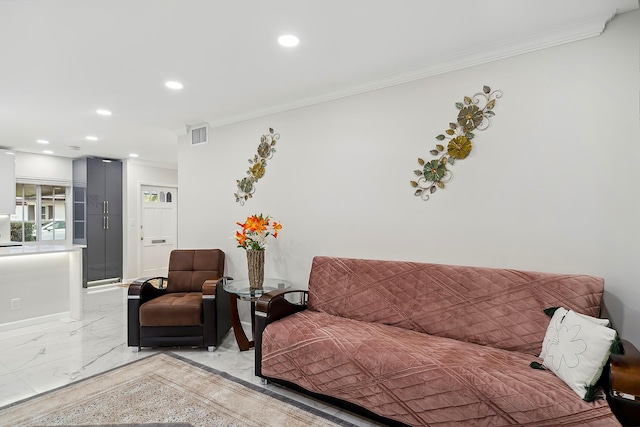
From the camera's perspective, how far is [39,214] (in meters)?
6.46

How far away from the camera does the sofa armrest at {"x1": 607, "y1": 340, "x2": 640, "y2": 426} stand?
1.59 m

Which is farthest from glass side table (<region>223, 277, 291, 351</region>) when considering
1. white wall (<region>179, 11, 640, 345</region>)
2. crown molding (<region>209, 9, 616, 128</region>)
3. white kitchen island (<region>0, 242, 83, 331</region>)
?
white kitchen island (<region>0, 242, 83, 331</region>)

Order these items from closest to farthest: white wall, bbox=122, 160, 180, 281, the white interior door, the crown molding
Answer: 1. the crown molding
2. white wall, bbox=122, 160, 180, 281
3. the white interior door

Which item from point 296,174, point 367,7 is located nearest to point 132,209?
point 296,174

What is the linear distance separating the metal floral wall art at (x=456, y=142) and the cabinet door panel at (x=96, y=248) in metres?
6.21

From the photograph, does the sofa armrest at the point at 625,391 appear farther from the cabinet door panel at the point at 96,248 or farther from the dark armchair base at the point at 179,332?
the cabinet door panel at the point at 96,248

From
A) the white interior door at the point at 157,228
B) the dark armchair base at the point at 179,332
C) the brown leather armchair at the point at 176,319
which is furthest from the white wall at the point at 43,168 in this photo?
the dark armchair base at the point at 179,332

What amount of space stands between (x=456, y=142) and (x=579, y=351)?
159 cm

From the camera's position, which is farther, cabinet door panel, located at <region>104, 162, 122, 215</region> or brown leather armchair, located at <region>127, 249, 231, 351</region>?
cabinet door panel, located at <region>104, 162, 122, 215</region>

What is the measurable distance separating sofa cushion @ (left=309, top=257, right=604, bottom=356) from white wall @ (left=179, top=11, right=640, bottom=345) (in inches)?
7.6

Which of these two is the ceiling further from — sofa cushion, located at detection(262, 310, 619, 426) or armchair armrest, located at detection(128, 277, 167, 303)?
sofa cushion, located at detection(262, 310, 619, 426)

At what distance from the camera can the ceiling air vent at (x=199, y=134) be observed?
4597 millimetres

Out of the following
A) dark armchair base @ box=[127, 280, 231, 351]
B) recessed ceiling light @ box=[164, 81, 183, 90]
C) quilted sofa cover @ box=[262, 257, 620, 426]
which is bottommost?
dark armchair base @ box=[127, 280, 231, 351]

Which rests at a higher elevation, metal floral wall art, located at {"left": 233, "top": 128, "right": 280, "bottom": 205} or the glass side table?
metal floral wall art, located at {"left": 233, "top": 128, "right": 280, "bottom": 205}
